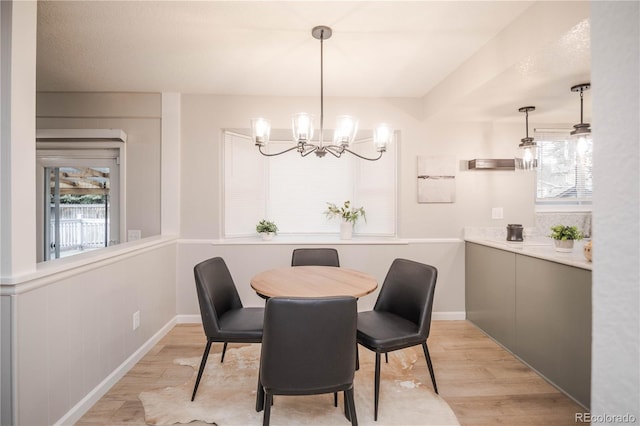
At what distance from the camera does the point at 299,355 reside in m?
1.48

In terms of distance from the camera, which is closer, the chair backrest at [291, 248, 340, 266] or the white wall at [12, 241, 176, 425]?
the white wall at [12, 241, 176, 425]

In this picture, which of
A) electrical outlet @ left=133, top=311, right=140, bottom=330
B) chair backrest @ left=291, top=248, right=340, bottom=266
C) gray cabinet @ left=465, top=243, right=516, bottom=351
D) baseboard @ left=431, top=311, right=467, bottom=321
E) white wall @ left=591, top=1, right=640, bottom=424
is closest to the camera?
white wall @ left=591, top=1, right=640, bottom=424

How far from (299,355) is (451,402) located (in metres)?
1.25

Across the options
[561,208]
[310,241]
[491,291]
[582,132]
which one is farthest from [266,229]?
[561,208]

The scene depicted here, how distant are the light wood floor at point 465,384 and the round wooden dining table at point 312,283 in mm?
866

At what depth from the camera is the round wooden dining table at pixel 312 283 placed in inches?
77.8

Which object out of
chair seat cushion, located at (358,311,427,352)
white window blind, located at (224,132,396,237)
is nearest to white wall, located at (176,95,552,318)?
white window blind, located at (224,132,396,237)

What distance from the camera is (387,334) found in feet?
6.57

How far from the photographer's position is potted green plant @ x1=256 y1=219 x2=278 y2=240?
3.62 meters

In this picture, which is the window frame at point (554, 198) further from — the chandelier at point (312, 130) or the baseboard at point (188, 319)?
the baseboard at point (188, 319)

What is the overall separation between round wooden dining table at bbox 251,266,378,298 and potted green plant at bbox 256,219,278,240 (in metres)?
1.07

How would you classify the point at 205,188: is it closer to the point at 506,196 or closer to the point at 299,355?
the point at 299,355

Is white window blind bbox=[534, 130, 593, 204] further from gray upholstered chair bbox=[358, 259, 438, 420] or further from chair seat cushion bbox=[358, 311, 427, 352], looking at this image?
chair seat cushion bbox=[358, 311, 427, 352]

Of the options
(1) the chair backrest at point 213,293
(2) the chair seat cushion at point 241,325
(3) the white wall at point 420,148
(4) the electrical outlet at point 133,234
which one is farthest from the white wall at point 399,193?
(2) the chair seat cushion at point 241,325
